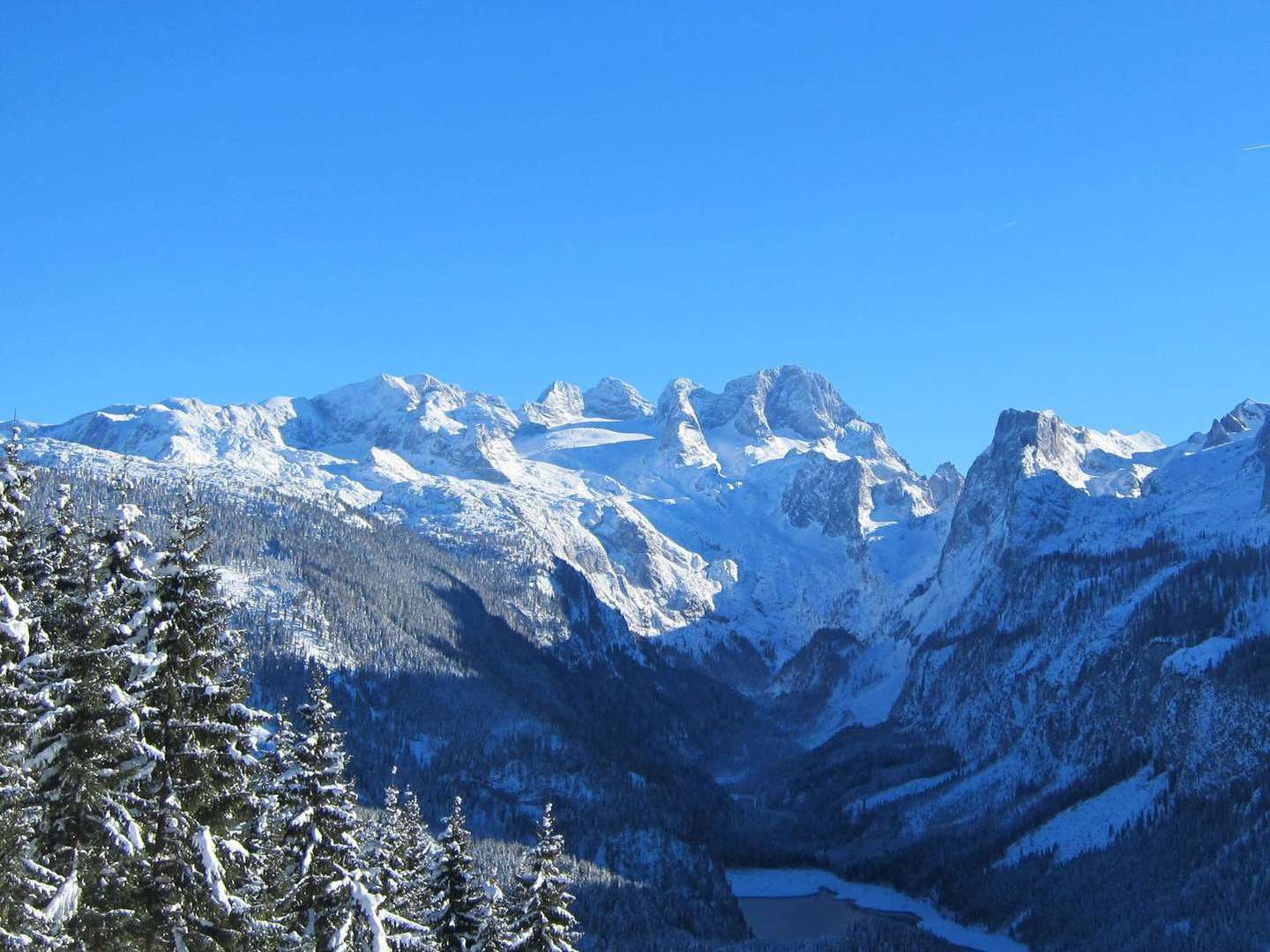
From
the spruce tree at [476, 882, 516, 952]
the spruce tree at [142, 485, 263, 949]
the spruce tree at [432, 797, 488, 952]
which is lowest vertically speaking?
the spruce tree at [476, 882, 516, 952]

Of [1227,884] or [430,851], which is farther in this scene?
[1227,884]

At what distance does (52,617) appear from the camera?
1174 inches

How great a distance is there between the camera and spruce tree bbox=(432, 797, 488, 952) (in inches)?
2085

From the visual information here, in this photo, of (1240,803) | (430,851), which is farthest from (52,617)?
(1240,803)

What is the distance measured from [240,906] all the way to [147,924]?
7.38 feet

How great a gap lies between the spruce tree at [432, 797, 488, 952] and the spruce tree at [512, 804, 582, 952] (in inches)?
74.5

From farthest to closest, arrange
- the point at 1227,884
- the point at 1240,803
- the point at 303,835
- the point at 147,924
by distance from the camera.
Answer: the point at 1240,803 < the point at 1227,884 < the point at 303,835 < the point at 147,924

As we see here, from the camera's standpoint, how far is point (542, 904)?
53312 mm

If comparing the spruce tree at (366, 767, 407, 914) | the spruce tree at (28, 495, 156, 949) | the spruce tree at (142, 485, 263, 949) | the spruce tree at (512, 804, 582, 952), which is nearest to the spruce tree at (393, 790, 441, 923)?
the spruce tree at (366, 767, 407, 914)

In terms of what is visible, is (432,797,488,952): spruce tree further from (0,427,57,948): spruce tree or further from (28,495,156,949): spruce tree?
(0,427,57,948): spruce tree

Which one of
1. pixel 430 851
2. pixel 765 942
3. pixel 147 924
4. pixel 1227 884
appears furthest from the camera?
pixel 765 942

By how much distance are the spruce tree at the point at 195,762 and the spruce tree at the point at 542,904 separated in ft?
81.2

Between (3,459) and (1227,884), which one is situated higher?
(3,459)

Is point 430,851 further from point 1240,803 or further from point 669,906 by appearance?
point 1240,803
